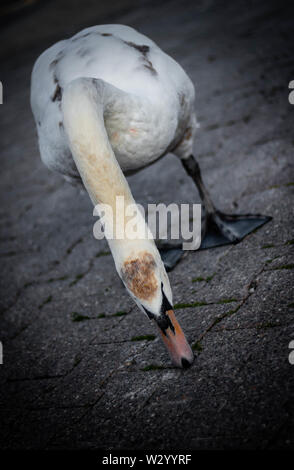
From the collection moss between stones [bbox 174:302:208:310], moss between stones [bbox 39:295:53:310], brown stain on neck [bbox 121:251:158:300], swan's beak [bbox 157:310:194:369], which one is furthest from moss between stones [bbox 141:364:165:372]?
moss between stones [bbox 39:295:53:310]

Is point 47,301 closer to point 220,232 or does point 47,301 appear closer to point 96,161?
point 220,232

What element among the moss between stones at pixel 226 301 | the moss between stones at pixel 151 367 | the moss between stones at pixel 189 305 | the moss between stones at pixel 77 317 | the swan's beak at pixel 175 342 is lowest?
the moss between stones at pixel 77 317

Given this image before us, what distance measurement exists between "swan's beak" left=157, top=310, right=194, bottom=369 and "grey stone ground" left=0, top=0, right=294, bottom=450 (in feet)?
0.27

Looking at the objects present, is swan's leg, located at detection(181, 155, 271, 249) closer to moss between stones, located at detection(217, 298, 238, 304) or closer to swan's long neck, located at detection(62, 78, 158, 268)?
moss between stones, located at detection(217, 298, 238, 304)

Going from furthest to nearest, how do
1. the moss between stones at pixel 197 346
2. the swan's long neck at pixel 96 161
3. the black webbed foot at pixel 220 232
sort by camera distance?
the black webbed foot at pixel 220 232 → the moss between stones at pixel 197 346 → the swan's long neck at pixel 96 161

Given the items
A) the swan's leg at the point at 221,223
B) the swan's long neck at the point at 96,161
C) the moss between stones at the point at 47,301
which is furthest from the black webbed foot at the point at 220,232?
the swan's long neck at the point at 96,161

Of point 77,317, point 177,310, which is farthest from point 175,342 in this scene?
point 77,317

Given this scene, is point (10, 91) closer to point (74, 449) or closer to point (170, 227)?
point (170, 227)

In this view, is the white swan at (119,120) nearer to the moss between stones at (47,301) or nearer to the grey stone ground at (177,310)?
the grey stone ground at (177,310)

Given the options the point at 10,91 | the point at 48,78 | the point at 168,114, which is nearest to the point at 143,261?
the point at 168,114

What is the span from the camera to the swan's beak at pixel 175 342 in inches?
87.1

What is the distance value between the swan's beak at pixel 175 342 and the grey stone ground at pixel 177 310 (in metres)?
0.08

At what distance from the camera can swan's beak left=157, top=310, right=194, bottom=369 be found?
2213mm

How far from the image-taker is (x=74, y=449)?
2344 millimetres
